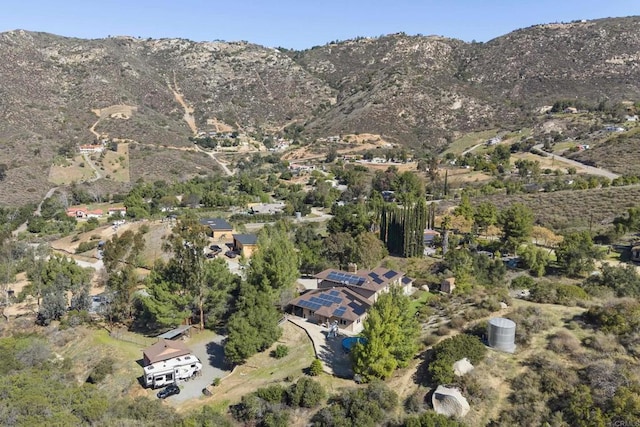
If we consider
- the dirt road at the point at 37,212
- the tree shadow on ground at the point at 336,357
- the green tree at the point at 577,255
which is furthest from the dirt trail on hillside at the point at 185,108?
the tree shadow on ground at the point at 336,357

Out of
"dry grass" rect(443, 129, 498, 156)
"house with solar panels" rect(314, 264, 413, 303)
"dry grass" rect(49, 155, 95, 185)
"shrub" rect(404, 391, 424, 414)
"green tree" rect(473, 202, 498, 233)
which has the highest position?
"dry grass" rect(443, 129, 498, 156)

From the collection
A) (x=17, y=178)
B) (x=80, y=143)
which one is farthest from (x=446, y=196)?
(x=80, y=143)

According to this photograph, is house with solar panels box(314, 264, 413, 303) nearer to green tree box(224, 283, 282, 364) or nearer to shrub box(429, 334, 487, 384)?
green tree box(224, 283, 282, 364)

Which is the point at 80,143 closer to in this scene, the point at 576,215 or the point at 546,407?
the point at 576,215

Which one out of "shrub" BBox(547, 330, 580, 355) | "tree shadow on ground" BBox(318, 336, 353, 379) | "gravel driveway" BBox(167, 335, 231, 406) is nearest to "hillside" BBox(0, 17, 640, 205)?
"gravel driveway" BBox(167, 335, 231, 406)

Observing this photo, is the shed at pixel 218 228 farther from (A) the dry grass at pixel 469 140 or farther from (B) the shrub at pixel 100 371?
(A) the dry grass at pixel 469 140

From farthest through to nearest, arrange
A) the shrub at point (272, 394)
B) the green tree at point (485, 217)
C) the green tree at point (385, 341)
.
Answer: the green tree at point (485, 217), the green tree at point (385, 341), the shrub at point (272, 394)
